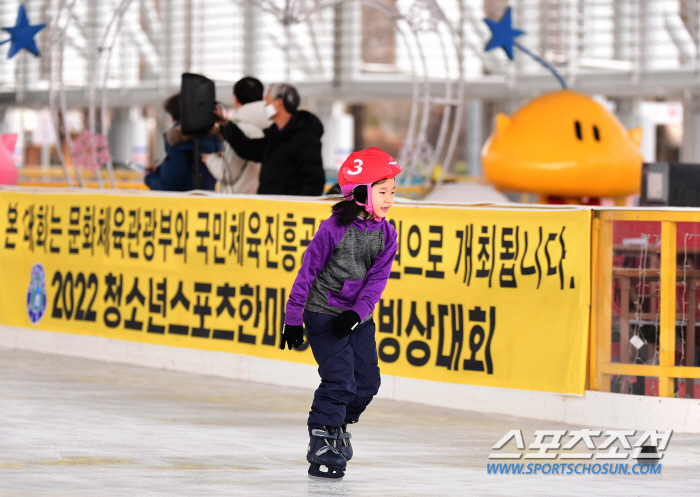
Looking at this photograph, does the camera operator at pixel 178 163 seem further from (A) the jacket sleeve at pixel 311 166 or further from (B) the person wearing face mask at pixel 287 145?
(A) the jacket sleeve at pixel 311 166

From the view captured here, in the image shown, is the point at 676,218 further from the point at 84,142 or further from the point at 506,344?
the point at 84,142

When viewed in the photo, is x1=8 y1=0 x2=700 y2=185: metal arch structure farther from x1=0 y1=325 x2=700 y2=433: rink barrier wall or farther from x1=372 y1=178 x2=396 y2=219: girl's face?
x1=372 y1=178 x2=396 y2=219: girl's face

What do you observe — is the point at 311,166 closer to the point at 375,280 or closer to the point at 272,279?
the point at 272,279

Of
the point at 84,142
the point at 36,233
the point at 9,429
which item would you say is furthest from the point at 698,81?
the point at 9,429

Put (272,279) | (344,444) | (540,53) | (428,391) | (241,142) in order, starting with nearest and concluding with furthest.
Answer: (344,444) < (428,391) < (272,279) < (241,142) < (540,53)

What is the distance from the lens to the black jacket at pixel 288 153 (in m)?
9.25

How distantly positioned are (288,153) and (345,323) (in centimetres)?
423

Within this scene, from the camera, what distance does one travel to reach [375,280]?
17.8 ft

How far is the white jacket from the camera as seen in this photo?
31.3 ft

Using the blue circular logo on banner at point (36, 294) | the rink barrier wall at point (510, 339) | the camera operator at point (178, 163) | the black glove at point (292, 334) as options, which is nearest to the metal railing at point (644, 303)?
the rink barrier wall at point (510, 339)

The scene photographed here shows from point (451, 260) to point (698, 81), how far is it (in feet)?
44.9

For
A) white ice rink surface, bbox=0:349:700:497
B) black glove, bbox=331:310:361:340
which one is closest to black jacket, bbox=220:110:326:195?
white ice rink surface, bbox=0:349:700:497

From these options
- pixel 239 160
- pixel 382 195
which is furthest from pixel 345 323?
pixel 239 160

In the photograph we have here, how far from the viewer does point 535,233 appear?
24.0 feet
